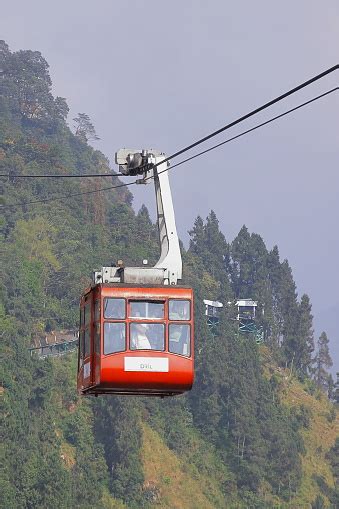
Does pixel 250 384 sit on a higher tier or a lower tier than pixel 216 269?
lower

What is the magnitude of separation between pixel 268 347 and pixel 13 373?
186 ft

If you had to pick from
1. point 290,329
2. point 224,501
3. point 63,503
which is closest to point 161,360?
point 63,503

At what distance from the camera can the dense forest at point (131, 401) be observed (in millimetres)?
126688

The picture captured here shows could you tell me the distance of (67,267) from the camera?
154 m

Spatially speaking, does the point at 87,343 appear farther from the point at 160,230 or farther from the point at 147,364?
the point at 160,230

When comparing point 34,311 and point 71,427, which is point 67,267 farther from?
point 71,427

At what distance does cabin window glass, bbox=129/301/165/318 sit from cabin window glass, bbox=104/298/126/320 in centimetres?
18

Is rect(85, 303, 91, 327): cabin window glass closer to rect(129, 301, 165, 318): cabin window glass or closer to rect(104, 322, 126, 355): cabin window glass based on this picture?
rect(104, 322, 126, 355): cabin window glass

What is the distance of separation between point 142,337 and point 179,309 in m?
0.95

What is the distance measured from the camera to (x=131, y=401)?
450 feet

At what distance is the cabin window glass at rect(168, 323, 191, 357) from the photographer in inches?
1257

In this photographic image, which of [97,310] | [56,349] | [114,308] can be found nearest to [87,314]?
[97,310]

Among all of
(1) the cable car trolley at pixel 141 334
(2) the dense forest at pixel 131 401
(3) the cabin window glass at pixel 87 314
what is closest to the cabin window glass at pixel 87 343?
(3) the cabin window glass at pixel 87 314

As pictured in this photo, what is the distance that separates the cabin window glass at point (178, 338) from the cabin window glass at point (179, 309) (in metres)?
0.17
